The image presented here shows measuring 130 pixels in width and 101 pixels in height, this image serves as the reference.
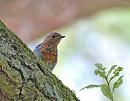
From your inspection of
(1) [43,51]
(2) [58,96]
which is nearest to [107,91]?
(2) [58,96]

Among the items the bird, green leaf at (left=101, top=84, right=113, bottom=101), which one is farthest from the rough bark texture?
the bird

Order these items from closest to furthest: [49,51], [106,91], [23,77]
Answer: [23,77]
[106,91]
[49,51]

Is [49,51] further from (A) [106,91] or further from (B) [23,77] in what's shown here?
→ (B) [23,77]

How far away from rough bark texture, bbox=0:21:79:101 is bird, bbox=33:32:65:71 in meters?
0.90

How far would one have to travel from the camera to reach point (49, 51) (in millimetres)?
2438

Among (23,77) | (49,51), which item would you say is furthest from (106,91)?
(49,51)

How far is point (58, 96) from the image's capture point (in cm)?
123

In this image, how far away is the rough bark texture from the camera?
1.08m

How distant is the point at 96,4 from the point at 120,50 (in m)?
3.28

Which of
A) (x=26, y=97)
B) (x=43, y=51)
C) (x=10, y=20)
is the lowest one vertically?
(x=26, y=97)

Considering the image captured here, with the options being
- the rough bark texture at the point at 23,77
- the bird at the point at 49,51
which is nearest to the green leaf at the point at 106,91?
the rough bark texture at the point at 23,77

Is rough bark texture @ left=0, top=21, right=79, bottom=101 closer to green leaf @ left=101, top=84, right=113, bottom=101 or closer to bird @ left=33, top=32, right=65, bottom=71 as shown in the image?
green leaf @ left=101, top=84, right=113, bottom=101

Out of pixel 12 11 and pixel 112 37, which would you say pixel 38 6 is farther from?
pixel 112 37

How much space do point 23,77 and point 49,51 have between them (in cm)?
131
